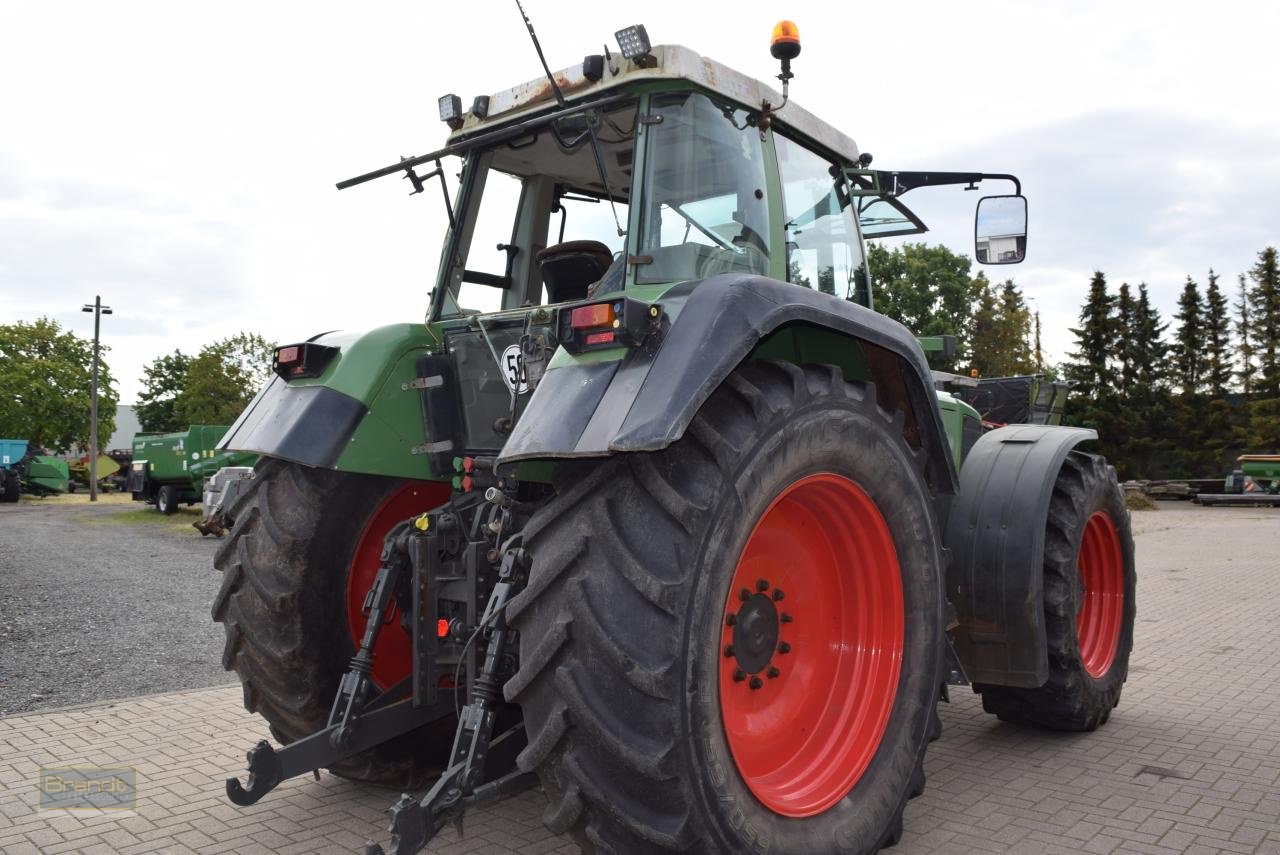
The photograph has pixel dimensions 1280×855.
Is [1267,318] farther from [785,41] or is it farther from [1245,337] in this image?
[785,41]

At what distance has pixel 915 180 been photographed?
4.39 meters

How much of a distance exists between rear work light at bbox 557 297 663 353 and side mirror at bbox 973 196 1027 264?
2.24 m

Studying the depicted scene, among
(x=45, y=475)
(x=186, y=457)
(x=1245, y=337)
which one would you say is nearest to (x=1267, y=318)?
(x=1245, y=337)

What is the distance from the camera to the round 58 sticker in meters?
3.37

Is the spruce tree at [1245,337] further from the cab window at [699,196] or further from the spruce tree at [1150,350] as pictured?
the cab window at [699,196]

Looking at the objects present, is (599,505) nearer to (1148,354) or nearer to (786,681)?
(786,681)

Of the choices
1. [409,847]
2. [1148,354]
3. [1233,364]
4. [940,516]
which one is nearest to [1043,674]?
[940,516]

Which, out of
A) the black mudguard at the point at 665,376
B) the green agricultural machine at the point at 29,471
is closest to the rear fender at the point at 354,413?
the black mudguard at the point at 665,376

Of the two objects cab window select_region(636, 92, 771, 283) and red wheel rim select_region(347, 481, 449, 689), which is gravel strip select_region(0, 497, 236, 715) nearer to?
red wheel rim select_region(347, 481, 449, 689)

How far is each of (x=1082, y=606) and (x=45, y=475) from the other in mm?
34706

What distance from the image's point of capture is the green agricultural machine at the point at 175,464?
21.8 metres

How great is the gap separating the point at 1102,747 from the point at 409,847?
3.55 metres

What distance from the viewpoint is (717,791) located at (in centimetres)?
235

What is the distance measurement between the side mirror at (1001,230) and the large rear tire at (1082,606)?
45.1 inches
